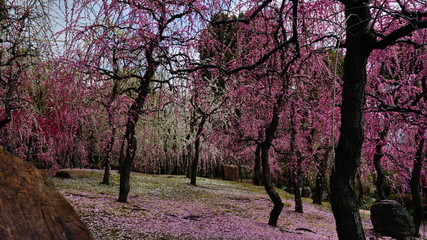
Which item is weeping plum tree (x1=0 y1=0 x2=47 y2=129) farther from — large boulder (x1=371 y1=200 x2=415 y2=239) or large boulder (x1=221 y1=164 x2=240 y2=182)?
large boulder (x1=221 y1=164 x2=240 y2=182)

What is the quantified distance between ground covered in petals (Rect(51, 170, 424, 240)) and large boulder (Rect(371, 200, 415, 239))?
1.47 feet

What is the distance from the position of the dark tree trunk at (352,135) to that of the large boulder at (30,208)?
99.2 inches

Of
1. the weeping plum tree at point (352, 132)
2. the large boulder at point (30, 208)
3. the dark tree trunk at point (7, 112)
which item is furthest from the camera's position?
the dark tree trunk at point (7, 112)

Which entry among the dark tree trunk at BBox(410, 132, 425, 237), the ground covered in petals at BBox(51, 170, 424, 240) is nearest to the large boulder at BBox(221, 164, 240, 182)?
the ground covered in petals at BBox(51, 170, 424, 240)

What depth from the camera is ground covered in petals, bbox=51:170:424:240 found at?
19.5ft

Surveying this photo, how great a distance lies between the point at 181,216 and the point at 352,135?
5497 millimetres

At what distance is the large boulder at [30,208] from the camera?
7.64 feet

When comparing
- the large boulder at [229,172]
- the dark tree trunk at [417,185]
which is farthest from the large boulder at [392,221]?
the large boulder at [229,172]

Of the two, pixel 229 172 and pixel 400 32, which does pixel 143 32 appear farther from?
pixel 229 172

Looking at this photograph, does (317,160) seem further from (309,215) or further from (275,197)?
(275,197)

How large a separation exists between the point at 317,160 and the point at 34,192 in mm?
11827

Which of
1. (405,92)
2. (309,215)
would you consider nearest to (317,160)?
(309,215)

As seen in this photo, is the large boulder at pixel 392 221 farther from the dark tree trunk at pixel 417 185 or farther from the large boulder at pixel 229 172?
the large boulder at pixel 229 172

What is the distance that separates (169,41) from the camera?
3.82 metres
